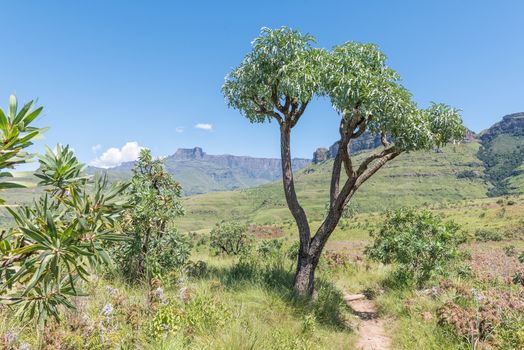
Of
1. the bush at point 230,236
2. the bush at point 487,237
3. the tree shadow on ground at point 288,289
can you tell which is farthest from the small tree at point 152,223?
the bush at point 487,237

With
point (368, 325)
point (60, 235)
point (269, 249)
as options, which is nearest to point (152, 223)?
point (60, 235)

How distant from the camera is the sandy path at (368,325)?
27.0 feet

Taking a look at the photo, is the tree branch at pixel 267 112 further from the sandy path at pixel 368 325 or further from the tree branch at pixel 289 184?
the sandy path at pixel 368 325

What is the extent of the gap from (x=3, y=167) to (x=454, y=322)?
8867mm

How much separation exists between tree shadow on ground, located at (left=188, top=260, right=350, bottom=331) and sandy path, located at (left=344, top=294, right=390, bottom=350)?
0.57 metres

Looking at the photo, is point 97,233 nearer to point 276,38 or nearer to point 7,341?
point 7,341

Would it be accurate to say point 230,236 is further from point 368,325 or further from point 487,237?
point 487,237

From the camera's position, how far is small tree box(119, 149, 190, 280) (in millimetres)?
9055

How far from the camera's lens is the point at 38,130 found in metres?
2.63

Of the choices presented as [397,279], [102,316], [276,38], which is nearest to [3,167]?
[102,316]

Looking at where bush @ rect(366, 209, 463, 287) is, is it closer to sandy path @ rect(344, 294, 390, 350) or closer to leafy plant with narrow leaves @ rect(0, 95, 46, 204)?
sandy path @ rect(344, 294, 390, 350)

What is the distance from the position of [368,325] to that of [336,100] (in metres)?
6.74

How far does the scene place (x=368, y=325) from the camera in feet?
32.1

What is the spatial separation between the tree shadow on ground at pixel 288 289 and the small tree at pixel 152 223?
1286 mm
